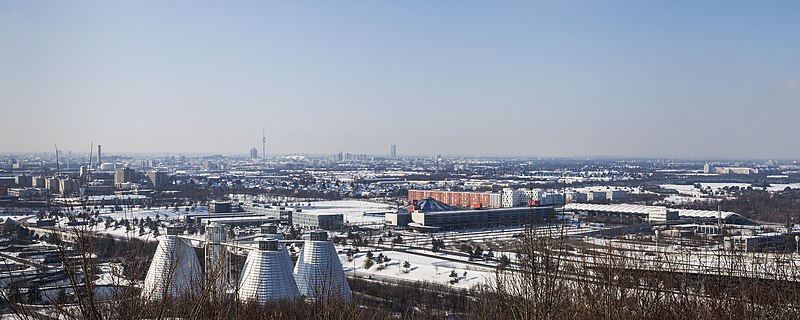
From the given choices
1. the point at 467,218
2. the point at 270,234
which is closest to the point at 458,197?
the point at 467,218

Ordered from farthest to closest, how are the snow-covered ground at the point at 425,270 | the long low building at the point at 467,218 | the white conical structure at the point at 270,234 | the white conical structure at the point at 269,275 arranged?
the long low building at the point at 467,218
the snow-covered ground at the point at 425,270
the white conical structure at the point at 270,234
the white conical structure at the point at 269,275

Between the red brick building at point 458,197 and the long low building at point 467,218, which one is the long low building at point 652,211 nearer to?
the long low building at point 467,218

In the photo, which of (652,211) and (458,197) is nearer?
(652,211)

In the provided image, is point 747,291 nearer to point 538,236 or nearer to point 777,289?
point 777,289

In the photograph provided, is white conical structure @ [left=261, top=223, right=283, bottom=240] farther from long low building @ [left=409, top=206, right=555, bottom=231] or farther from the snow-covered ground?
long low building @ [left=409, top=206, right=555, bottom=231]

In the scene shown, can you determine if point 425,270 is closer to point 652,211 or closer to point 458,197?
point 652,211

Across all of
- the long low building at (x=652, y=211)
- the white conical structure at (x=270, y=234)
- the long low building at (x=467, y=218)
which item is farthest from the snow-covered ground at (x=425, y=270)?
the long low building at (x=652, y=211)

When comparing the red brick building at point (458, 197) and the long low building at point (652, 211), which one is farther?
the red brick building at point (458, 197)

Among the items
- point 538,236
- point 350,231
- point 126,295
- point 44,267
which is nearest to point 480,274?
point 44,267

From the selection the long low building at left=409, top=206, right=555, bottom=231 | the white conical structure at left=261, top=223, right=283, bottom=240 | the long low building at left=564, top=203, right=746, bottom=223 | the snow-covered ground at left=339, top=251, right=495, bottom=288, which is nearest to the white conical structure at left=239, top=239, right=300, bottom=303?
the white conical structure at left=261, top=223, right=283, bottom=240
